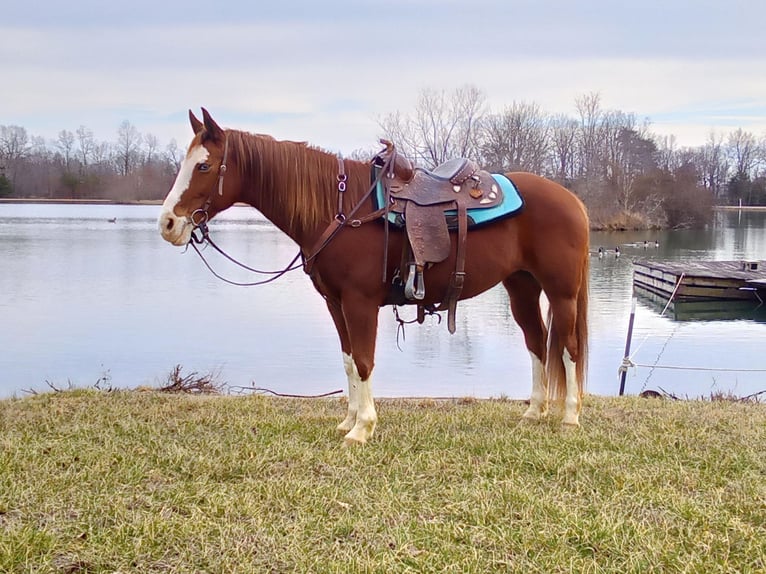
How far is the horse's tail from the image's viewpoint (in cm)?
444

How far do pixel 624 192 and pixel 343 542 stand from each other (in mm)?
52375

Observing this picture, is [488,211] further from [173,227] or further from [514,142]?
[514,142]

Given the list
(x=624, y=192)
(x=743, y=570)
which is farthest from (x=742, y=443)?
(x=624, y=192)

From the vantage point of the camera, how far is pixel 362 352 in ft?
12.8

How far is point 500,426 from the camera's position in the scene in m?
4.36

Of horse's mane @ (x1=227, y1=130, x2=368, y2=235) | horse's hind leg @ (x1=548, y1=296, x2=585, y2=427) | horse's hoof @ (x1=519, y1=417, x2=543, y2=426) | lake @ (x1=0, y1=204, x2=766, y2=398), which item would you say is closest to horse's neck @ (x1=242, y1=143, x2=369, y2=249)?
horse's mane @ (x1=227, y1=130, x2=368, y2=235)

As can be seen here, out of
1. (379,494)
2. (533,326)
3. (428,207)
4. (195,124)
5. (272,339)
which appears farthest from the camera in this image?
(272,339)

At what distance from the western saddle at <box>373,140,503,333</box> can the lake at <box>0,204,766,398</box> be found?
453cm

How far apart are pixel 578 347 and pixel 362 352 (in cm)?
145

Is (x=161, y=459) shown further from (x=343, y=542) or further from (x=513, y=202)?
(x=513, y=202)

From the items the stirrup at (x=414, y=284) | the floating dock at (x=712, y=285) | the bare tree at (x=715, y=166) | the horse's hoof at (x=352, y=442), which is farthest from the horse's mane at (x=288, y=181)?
the bare tree at (x=715, y=166)

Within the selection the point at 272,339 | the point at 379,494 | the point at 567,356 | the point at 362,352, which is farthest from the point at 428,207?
the point at 272,339

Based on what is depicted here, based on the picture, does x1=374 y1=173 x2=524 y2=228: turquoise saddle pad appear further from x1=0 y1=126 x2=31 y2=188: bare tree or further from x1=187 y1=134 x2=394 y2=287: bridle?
x1=0 y1=126 x2=31 y2=188: bare tree

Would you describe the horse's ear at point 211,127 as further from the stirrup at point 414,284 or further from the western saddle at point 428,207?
the stirrup at point 414,284
